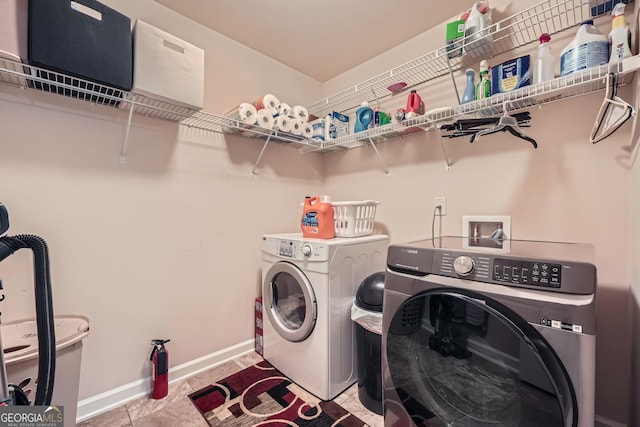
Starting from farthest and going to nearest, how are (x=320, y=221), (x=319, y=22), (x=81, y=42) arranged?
(x=319, y=22) → (x=320, y=221) → (x=81, y=42)

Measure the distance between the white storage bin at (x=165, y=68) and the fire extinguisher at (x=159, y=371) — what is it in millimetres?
1391

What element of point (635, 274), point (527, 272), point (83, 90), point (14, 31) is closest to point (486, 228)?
point (635, 274)

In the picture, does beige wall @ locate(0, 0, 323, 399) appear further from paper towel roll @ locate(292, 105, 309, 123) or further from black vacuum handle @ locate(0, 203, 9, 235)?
black vacuum handle @ locate(0, 203, 9, 235)

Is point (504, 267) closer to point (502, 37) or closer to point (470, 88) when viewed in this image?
point (470, 88)

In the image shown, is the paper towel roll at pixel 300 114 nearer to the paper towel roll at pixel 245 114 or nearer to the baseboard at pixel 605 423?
the paper towel roll at pixel 245 114

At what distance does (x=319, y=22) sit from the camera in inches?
72.6

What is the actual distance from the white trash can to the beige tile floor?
0.26m

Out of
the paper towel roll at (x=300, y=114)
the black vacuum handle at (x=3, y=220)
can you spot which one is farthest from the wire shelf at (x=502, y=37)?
the black vacuum handle at (x=3, y=220)

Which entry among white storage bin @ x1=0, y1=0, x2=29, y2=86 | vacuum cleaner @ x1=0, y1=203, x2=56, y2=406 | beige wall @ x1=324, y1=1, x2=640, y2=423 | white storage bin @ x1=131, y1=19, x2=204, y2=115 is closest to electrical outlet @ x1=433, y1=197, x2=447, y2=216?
beige wall @ x1=324, y1=1, x2=640, y2=423

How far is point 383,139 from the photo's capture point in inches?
82.8

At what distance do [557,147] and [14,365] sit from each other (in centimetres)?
253

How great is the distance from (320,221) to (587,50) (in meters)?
1.43

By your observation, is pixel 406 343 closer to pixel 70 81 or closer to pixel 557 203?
pixel 557 203

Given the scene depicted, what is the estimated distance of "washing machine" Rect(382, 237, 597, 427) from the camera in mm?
766
